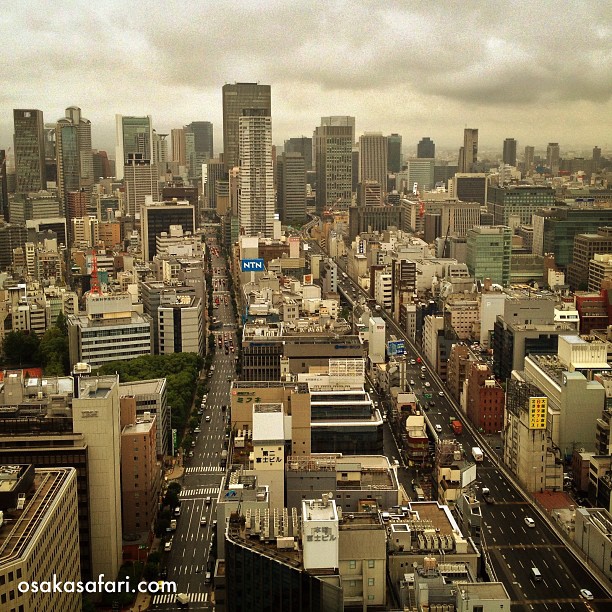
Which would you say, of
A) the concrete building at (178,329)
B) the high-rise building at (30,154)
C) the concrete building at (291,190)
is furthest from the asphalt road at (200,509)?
the concrete building at (291,190)

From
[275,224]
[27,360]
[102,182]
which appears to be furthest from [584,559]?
[102,182]

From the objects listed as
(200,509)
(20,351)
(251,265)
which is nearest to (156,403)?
(200,509)

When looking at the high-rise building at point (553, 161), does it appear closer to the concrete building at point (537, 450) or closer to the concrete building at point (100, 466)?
the concrete building at point (537, 450)

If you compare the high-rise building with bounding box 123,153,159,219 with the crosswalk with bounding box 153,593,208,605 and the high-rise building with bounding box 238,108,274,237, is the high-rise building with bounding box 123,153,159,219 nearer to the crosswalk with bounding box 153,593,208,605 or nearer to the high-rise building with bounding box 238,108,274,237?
the high-rise building with bounding box 238,108,274,237

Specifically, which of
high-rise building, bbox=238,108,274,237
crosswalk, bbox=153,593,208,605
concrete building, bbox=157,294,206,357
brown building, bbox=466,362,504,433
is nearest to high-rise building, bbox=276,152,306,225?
high-rise building, bbox=238,108,274,237

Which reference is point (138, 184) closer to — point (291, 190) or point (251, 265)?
point (291, 190)

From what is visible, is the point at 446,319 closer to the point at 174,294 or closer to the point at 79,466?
the point at 174,294
